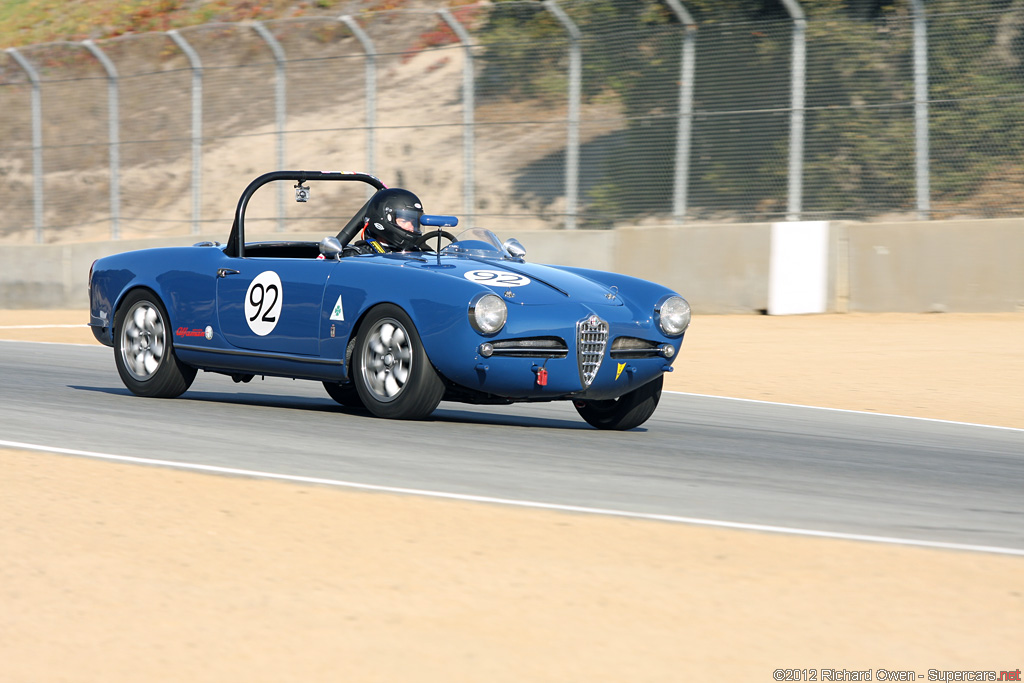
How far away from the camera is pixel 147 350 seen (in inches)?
388

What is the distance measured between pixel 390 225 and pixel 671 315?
1.94 metres

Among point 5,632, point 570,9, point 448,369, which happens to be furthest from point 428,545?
point 570,9

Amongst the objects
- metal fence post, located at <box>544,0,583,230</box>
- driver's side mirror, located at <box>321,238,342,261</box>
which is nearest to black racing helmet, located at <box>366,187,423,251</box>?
driver's side mirror, located at <box>321,238,342,261</box>

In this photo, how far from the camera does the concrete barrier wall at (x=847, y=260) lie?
51.1 feet

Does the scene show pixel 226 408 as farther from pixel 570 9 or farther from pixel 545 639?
pixel 570 9

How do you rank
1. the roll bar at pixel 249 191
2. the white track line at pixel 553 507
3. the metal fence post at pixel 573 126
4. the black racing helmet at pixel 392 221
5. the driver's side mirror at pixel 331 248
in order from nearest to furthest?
the white track line at pixel 553 507, the driver's side mirror at pixel 331 248, the black racing helmet at pixel 392 221, the roll bar at pixel 249 191, the metal fence post at pixel 573 126

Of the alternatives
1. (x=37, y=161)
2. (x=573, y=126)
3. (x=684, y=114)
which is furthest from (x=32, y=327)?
(x=684, y=114)

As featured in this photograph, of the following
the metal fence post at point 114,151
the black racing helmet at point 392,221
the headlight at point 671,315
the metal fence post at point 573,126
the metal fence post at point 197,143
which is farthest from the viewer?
the metal fence post at point 114,151

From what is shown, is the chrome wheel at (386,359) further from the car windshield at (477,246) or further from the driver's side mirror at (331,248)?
the car windshield at (477,246)

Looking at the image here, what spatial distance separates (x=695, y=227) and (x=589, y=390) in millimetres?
9479

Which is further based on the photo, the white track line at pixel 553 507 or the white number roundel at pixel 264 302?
the white number roundel at pixel 264 302

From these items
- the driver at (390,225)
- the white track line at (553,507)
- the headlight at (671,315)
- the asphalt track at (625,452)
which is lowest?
the asphalt track at (625,452)

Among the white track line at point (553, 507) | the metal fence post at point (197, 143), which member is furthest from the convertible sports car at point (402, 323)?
the metal fence post at point (197, 143)

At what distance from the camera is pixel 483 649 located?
3934mm
